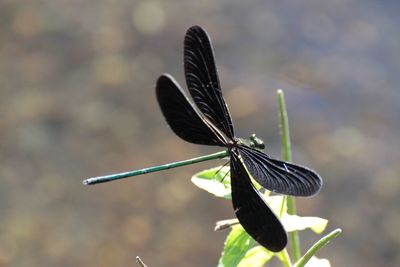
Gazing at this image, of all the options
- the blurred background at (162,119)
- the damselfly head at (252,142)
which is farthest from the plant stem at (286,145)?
the blurred background at (162,119)

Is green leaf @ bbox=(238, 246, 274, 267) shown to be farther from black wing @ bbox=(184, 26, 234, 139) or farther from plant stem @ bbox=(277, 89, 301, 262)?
black wing @ bbox=(184, 26, 234, 139)

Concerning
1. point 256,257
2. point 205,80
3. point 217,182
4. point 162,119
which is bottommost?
point 162,119

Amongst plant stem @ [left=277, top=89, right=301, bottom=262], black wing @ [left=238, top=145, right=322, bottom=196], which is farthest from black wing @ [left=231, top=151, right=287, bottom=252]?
plant stem @ [left=277, top=89, right=301, bottom=262]

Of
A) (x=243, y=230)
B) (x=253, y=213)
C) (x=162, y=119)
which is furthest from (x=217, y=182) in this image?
(x=162, y=119)

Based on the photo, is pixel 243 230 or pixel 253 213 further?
pixel 243 230

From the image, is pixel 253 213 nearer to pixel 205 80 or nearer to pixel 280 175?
pixel 280 175

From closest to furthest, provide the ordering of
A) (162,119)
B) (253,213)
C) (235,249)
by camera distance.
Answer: (253,213) < (235,249) < (162,119)

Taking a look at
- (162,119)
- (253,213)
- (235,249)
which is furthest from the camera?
(162,119)

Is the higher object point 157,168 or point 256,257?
point 157,168

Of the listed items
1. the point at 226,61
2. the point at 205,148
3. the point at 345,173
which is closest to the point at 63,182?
the point at 205,148
